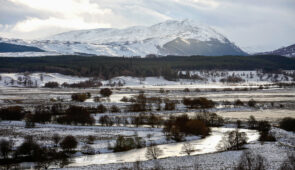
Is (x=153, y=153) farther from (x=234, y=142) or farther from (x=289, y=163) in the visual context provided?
(x=289, y=163)

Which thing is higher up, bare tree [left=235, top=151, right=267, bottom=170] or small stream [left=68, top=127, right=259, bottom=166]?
bare tree [left=235, top=151, right=267, bottom=170]

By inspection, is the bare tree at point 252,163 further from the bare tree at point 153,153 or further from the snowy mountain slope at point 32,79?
the snowy mountain slope at point 32,79

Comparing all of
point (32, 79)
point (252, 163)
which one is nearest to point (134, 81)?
point (32, 79)

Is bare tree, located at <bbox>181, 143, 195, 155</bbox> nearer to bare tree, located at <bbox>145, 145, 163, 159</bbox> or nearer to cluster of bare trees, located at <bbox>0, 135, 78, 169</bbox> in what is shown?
bare tree, located at <bbox>145, 145, 163, 159</bbox>

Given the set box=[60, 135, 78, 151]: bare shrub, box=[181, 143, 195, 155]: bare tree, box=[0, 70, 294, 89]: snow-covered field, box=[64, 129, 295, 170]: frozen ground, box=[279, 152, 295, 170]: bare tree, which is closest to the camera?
box=[279, 152, 295, 170]: bare tree

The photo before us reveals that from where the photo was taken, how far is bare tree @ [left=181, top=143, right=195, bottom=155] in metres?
33.7

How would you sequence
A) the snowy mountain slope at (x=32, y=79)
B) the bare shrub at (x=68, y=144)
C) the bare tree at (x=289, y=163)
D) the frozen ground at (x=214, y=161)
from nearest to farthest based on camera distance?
1. the bare tree at (x=289, y=163)
2. the frozen ground at (x=214, y=161)
3. the bare shrub at (x=68, y=144)
4. the snowy mountain slope at (x=32, y=79)

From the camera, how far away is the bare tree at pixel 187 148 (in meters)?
33.7

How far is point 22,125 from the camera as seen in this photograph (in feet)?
171

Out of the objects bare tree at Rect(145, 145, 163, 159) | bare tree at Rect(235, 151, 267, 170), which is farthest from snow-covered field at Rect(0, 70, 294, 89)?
bare tree at Rect(235, 151, 267, 170)

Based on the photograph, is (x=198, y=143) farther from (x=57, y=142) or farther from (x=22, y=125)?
(x=22, y=125)

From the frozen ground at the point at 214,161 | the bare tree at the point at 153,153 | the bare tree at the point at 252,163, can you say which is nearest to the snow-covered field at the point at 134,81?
the frozen ground at the point at 214,161

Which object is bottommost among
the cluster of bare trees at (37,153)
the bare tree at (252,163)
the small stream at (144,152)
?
the small stream at (144,152)

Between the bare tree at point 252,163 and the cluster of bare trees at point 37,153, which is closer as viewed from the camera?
the bare tree at point 252,163
